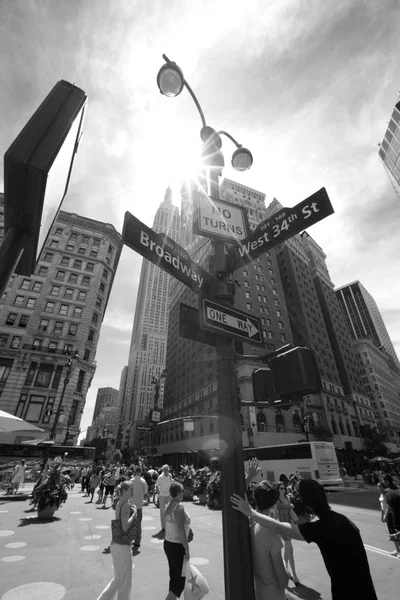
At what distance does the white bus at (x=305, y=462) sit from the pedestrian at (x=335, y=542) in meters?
22.0

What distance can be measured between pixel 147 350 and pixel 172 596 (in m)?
153

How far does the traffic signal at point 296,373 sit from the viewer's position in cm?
292

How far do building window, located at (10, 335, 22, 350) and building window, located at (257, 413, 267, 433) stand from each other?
36.9 meters

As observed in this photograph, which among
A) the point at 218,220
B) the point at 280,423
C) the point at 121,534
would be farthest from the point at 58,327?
the point at 218,220

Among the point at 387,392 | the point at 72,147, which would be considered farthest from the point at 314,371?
the point at 387,392

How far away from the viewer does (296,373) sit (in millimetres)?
2938

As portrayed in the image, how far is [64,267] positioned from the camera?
48.1 meters

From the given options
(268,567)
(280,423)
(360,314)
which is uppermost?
(360,314)

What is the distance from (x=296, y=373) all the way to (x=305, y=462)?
2574 cm

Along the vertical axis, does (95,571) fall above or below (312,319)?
below

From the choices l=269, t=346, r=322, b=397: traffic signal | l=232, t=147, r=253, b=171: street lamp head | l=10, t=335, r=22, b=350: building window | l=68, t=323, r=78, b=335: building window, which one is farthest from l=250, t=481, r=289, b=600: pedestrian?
l=10, t=335, r=22, b=350: building window

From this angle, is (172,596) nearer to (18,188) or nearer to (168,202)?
(18,188)

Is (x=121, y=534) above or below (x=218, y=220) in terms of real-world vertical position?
below

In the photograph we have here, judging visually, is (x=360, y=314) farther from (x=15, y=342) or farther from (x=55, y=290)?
(x=15, y=342)
